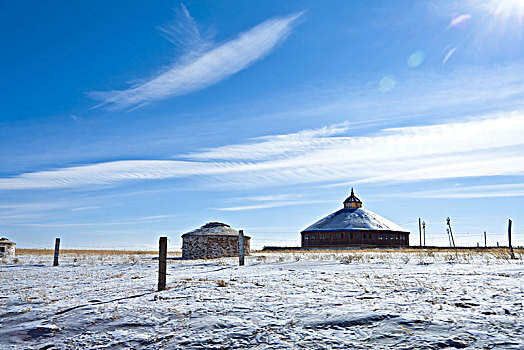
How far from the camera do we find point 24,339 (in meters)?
6.59

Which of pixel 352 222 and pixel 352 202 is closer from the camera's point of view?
pixel 352 222

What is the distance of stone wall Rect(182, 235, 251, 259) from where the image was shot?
32.4 metres

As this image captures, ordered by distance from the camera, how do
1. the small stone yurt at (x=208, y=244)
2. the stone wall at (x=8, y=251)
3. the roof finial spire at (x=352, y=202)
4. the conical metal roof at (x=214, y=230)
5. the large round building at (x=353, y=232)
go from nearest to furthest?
the small stone yurt at (x=208, y=244) < the conical metal roof at (x=214, y=230) < the stone wall at (x=8, y=251) < the large round building at (x=353, y=232) < the roof finial spire at (x=352, y=202)

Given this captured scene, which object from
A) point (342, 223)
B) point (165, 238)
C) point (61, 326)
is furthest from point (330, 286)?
point (342, 223)

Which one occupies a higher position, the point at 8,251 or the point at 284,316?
the point at 284,316

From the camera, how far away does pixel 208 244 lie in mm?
32469

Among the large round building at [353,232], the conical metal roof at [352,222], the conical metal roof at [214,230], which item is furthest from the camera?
the conical metal roof at [352,222]

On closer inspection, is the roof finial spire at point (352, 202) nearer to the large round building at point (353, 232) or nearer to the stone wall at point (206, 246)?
the large round building at point (353, 232)

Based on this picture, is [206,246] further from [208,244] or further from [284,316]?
[284,316]

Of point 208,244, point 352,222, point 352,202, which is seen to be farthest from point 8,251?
point 352,202

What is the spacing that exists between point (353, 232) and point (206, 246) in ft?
116

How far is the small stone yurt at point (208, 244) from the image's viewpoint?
32.4 m

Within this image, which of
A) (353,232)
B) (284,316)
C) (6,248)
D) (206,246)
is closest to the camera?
(284,316)

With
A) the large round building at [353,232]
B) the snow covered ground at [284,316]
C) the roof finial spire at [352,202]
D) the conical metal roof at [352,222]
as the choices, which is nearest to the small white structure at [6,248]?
the snow covered ground at [284,316]
